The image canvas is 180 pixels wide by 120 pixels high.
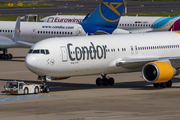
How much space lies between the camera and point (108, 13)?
192ft

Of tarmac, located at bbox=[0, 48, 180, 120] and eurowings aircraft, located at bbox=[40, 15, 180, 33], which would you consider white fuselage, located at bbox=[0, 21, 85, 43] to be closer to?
eurowings aircraft, located at bbox=[40, 15, 180, 33]

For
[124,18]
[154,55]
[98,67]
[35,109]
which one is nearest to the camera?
[35,109]

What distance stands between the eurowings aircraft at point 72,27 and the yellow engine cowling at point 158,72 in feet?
69.5

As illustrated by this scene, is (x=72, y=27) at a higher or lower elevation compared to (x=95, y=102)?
higher

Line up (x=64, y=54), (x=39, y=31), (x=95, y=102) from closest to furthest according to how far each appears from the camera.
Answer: (x=95, y=102)
(x=64, y=54)
(x=39, y=31)

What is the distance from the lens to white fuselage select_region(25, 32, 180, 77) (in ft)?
117

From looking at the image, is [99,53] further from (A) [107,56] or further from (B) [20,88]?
(B) [20,88]

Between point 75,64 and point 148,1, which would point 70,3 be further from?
point 75,64

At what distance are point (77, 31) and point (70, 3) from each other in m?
96.7

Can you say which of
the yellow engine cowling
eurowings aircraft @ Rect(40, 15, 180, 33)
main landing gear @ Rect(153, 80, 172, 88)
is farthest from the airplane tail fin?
the yellow engine cowling

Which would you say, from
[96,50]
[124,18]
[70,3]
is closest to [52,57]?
[96,50]

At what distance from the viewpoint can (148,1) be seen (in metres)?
162

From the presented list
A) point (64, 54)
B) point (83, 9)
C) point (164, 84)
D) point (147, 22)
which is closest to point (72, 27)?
point (147, 22)

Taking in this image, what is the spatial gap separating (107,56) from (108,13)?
21.1 metres
